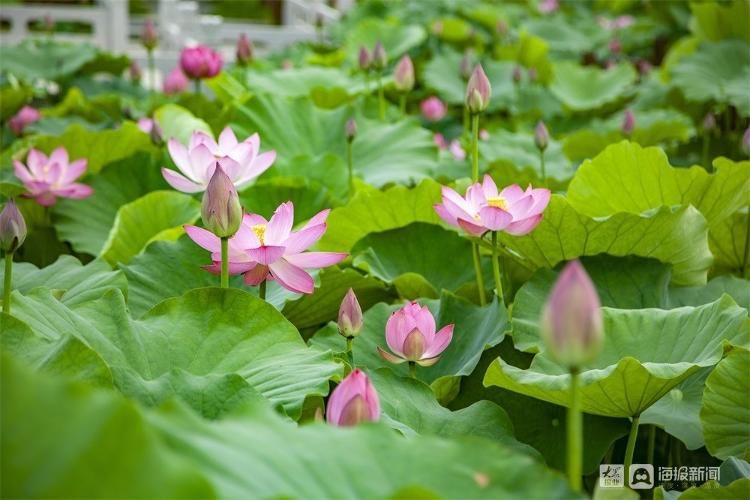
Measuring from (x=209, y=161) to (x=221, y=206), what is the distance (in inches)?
14.9

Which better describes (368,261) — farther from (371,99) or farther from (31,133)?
(31,133)

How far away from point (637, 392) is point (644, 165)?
1.77ft

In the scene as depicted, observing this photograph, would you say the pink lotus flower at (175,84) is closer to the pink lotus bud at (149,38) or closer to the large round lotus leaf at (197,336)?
the pink lotus bud at (149,38)

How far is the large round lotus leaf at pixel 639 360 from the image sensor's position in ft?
3.24

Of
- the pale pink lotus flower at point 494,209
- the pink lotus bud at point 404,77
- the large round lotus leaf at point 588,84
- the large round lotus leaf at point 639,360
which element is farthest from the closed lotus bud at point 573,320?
the large round lotus leaf at point 588,84

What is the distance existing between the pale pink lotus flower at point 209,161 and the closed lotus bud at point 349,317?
353mm

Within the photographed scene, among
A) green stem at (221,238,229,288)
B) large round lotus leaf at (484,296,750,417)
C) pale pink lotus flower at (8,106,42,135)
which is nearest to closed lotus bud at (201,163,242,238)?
green stem at (221,238,229,288)

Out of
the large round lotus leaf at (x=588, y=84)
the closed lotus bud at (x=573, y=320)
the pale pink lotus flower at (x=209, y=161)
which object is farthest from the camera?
the large round lotus leaf at (x=588, y=84)

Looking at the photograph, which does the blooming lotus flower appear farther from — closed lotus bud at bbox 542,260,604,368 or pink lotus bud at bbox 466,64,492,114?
closed lotus bud at bbox 542,260,604,368

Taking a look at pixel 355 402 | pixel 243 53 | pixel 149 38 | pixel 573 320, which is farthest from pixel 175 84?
pixel 573 320

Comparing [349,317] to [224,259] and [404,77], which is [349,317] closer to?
[224,259]

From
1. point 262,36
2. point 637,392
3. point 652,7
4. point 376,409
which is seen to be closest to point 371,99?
point 637,392

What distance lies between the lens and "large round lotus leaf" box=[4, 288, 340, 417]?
98 centimetres

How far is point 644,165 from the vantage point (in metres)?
1.48
